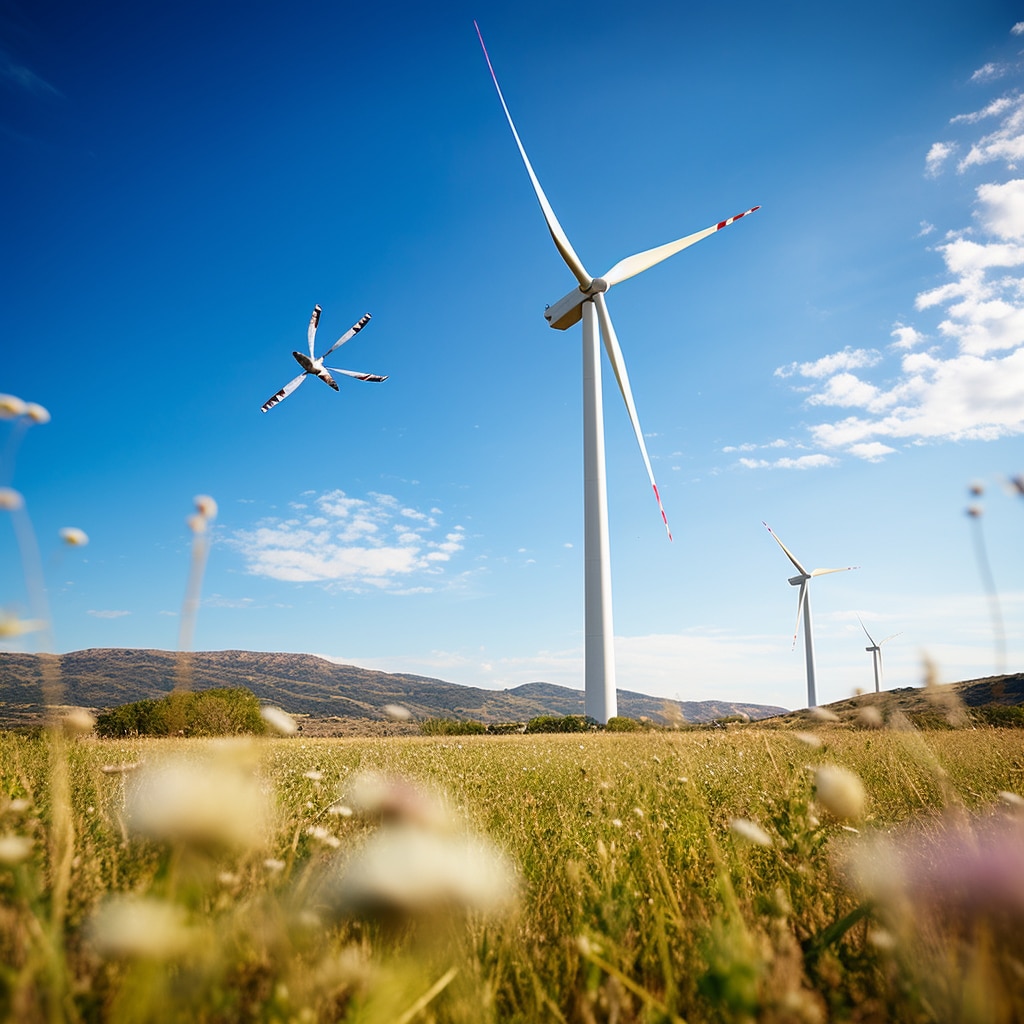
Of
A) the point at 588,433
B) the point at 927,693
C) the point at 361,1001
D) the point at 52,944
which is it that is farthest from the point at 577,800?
the point at 588,433

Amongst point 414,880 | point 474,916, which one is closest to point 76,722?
point 474,916

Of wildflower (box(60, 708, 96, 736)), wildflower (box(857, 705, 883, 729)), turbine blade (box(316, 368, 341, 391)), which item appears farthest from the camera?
turbine blade (box(316, 368, 341, 391))

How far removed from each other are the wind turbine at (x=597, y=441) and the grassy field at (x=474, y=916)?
27.2 meters

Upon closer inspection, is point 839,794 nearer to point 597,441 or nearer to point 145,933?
point 145,933

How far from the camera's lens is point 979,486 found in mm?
2430

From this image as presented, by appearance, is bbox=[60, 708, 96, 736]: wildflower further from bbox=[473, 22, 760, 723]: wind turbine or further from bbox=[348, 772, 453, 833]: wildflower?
bbox=[473, 22, 760, 723]: wind turbine

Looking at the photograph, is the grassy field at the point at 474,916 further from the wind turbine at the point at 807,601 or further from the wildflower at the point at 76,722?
the wind turbine at the point at 807,601

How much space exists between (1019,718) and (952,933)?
18.5 meters

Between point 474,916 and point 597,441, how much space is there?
31.1 m

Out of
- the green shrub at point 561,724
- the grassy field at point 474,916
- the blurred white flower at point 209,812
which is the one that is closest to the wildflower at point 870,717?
the grassy field at point 474,916

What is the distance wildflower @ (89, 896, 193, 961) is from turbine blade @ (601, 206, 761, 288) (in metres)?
35.5

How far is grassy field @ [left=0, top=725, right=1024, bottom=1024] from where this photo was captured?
1.27 metres

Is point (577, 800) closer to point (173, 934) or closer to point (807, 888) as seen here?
point (807, 888)

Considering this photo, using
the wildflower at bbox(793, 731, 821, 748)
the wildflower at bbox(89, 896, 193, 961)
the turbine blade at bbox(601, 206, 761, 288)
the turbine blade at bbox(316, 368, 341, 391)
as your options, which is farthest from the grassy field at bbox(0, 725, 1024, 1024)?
the turbine blade at bbox(601, 206, 761, 288)
